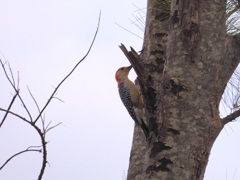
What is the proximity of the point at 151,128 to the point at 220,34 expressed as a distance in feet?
1.87

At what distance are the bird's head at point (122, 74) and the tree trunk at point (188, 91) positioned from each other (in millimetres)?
3390

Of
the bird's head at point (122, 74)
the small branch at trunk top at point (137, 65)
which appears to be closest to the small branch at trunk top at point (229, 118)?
the small branch at trunk top at point (137, 65)

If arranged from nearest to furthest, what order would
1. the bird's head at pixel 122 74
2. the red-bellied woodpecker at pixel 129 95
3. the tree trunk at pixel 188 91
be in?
the tree trunk at pixel 188 91 → the red-bellied woodpecker at pixel 129 95 → the bird's head at pixel 122 74

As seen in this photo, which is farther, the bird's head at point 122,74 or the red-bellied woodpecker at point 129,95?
the bird's head at point 122,74


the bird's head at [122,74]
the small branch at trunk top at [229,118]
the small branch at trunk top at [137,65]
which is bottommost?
the small branch at trunk top at [229,118]

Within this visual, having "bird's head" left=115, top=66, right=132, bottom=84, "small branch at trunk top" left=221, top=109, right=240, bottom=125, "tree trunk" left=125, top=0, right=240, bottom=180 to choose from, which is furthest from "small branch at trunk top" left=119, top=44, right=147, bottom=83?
"bird's head" left=115, top=66, right=132, bottom=84

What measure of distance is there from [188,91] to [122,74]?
364cm

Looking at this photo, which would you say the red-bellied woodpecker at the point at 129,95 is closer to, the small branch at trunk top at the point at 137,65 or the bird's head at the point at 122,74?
the bird's head at the point at 122,74

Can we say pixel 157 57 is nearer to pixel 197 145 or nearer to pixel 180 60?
pixel 180 60

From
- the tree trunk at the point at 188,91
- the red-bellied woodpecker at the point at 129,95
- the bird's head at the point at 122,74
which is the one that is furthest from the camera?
the bird's head at the point at 122,74

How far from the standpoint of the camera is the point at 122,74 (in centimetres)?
592

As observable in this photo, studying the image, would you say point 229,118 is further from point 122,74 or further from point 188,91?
point 122,74

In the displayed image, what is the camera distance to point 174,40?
2.42 m

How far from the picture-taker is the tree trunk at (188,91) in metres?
2.19
